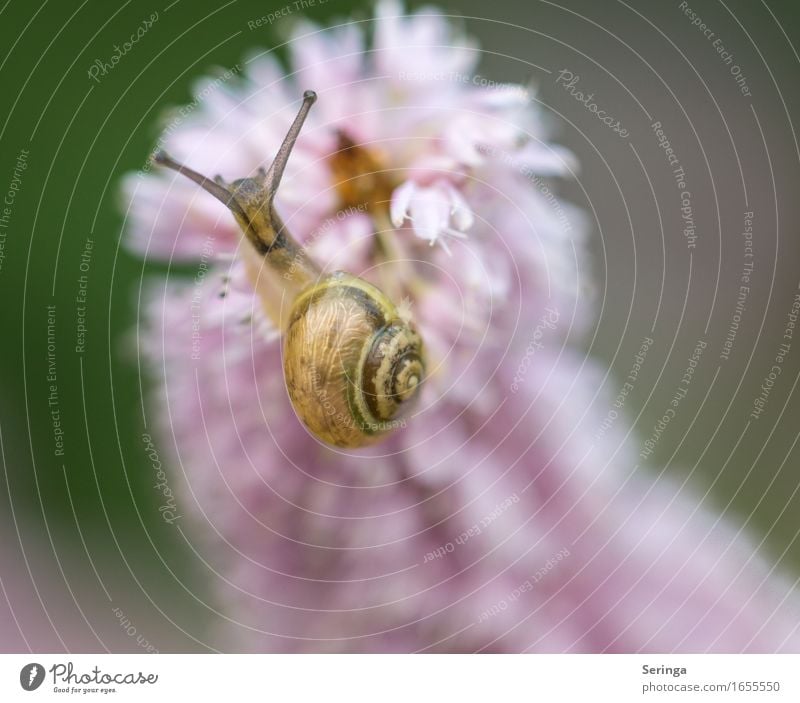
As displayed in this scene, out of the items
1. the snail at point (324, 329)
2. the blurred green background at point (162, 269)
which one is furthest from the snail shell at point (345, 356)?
the blurred green background at point (162, 269)

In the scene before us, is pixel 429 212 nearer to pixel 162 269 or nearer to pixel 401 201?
pixel 401 201

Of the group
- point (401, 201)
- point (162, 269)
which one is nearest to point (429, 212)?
point (401, 201)

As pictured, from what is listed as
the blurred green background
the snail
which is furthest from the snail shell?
the blurred green background

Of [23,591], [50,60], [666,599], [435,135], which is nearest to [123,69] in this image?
[50,60]

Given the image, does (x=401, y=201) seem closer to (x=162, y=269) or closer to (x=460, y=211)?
(x=460, y=211)

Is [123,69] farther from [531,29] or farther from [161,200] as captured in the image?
[531,29]

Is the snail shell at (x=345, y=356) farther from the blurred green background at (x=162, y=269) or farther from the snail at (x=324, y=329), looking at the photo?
the blurred green background at (x=162, y=269)

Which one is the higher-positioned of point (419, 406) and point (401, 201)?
point (401, 201)
